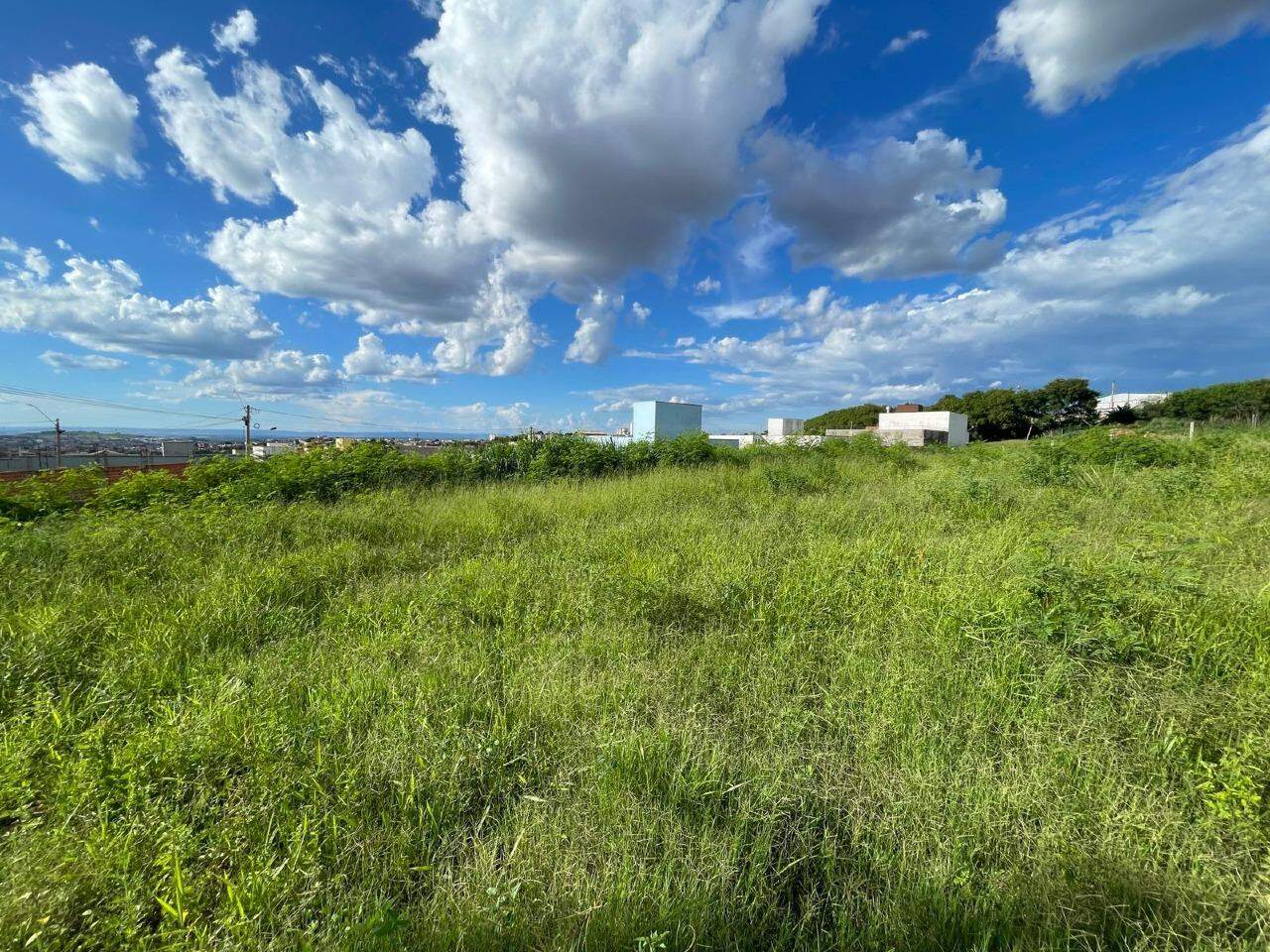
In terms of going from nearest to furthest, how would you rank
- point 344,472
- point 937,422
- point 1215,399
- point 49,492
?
point 49,492, point 344,472, point 1215,399, point 937,422

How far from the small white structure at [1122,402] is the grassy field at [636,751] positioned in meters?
71.5

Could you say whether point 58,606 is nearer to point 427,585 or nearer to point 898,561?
point 427,585

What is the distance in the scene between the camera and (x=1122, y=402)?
5684cm

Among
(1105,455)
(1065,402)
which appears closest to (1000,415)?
(1065,402)

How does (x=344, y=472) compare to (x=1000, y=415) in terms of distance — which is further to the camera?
(x=1000, y=415)

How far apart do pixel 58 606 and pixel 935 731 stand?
524 centimetres

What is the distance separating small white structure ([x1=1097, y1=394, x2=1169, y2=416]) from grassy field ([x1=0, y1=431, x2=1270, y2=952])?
71485 mm

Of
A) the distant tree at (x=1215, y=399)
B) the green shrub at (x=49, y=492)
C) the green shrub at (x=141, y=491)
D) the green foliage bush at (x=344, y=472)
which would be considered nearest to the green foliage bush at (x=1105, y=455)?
the green foliage bush at (x=344, y=472)

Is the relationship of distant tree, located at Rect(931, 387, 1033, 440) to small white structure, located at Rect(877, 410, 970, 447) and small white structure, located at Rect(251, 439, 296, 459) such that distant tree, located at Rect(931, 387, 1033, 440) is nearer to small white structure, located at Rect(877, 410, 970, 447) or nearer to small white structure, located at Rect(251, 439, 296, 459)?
small white structure, located at Rect(877, 410, 970, 447)

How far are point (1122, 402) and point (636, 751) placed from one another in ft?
273

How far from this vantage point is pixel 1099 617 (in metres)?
2.69

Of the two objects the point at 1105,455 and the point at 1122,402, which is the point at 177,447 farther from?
the point at 1122,402

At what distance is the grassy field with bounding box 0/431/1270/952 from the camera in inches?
53.6

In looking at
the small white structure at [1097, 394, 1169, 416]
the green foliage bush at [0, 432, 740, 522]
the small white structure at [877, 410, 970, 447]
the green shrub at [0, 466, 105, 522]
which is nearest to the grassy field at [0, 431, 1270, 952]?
the green shrub at [0, 466, 105, 522]
